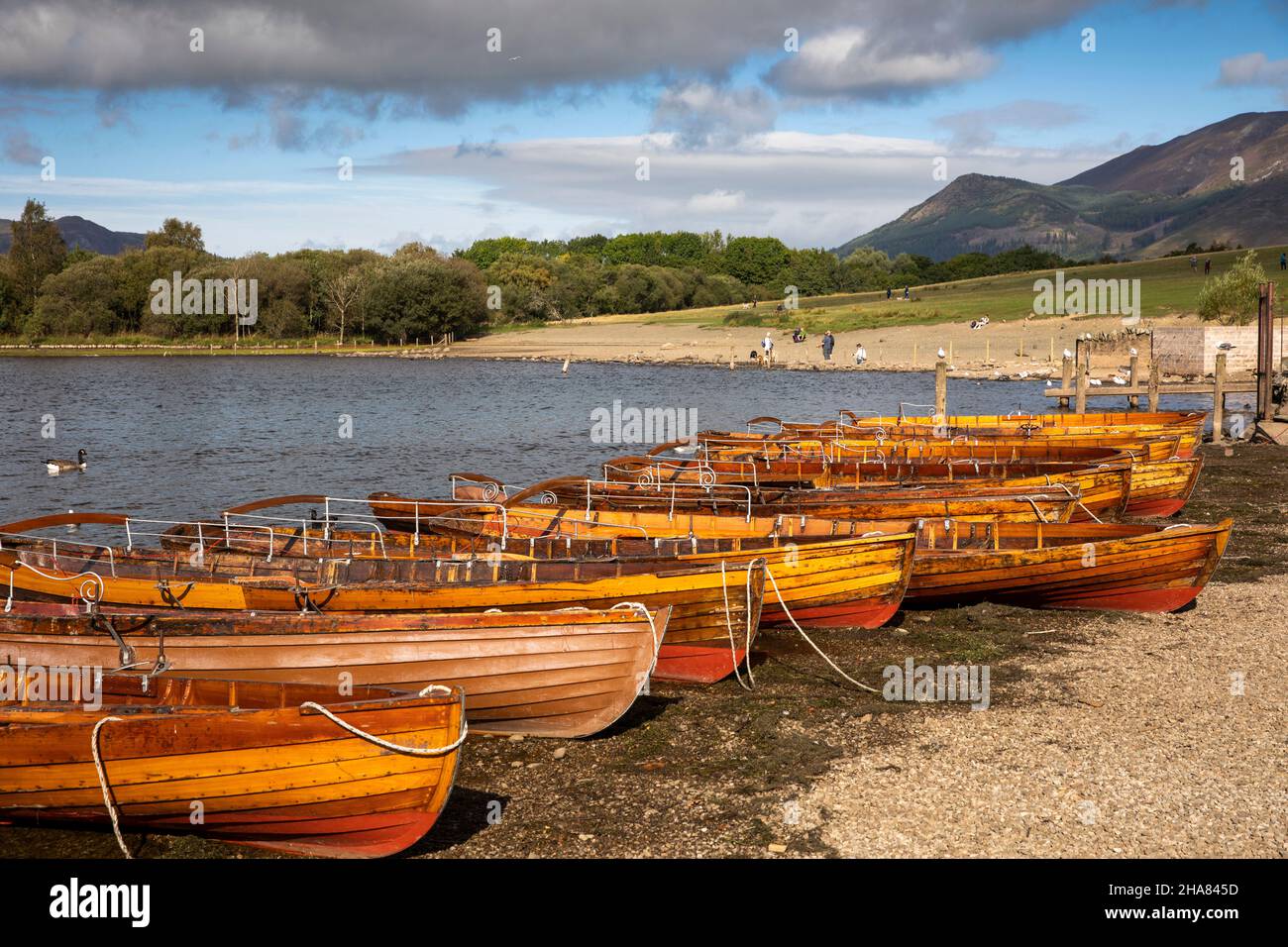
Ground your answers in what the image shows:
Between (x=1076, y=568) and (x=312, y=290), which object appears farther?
(x=312, y=290)

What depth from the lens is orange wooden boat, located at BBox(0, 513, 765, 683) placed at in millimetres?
14023

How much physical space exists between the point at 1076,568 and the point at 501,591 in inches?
325

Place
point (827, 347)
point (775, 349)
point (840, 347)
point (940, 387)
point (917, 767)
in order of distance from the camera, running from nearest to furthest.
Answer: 1. point (917, 767)
2. point (940, 387)
3. point (827, 347)
4. point (840, 347)
5. point (775, 349)

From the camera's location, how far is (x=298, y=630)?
12.0 metres

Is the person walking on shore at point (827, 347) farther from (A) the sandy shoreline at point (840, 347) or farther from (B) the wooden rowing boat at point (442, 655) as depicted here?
(B) the wooden rowing boat at point (442, 655)

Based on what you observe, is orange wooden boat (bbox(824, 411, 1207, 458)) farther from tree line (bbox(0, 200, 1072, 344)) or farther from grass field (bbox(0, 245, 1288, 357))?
tree line (bbox(0, 200, 1072, 344))

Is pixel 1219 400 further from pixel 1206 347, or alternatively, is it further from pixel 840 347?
pixel 840 347

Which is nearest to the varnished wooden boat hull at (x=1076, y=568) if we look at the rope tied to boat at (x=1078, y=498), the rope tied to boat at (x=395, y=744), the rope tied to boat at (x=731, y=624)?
the rope tied to boat at (x=1078, y=498)

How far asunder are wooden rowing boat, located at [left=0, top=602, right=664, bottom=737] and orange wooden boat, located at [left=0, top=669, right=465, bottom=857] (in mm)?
1831

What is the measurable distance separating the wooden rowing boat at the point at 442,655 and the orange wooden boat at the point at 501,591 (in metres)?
1.80

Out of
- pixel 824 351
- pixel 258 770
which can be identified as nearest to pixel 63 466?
pixel 258 770

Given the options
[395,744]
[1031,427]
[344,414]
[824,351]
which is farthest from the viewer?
[824,351]

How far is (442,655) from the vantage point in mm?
11438
